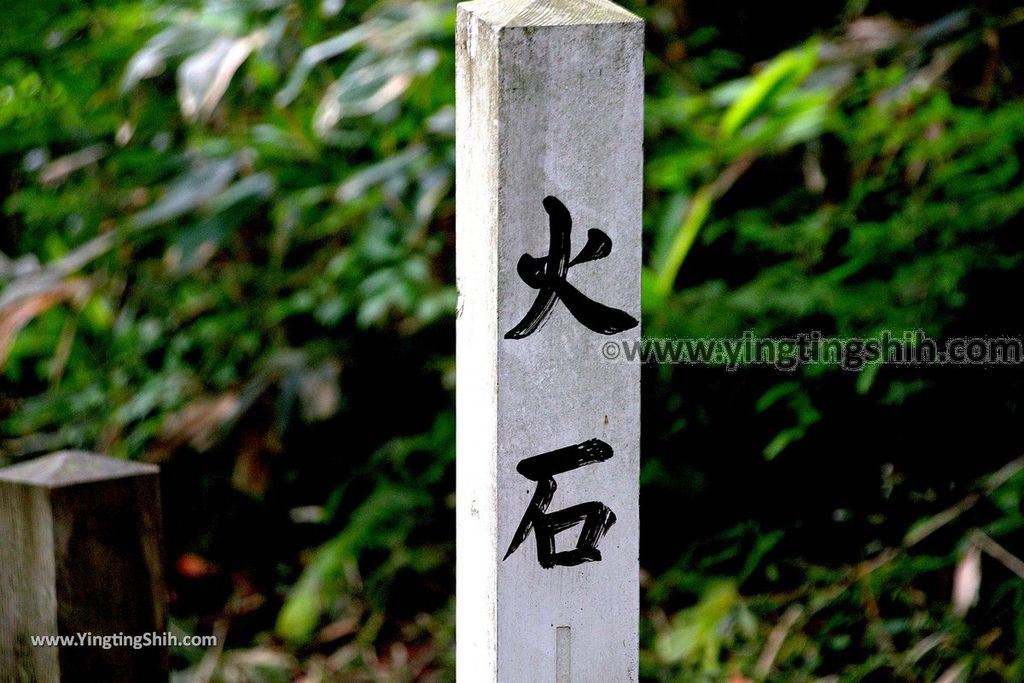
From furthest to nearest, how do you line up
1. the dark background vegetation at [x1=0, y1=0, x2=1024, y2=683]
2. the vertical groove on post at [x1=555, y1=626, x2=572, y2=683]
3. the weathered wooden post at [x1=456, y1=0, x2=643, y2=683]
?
1. the dark background vegetation at [x1=0, y1=0, x2=1024, y2=683]
2. the vertical groove on post at [x1=555, y1=626, x2=572, y2=683]
3. the weathered wooden post at [x1=456, y1=0, x2=643, y2=683]

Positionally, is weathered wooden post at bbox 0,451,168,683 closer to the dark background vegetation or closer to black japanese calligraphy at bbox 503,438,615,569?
black japanese calligraphy at bbox 503,438,615,569

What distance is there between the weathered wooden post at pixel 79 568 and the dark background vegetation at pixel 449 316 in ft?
3.30

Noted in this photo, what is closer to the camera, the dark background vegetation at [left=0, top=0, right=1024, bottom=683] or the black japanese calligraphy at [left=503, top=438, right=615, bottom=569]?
the black japanese calligraphy at [left=503, top=438, right=615, bottom=569]

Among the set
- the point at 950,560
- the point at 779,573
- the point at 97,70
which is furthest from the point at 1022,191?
the point at 97,70

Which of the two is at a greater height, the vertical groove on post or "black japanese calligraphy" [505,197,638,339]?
"black japanese calligraphy" [505,197,638,339]

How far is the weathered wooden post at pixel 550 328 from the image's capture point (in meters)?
1.04

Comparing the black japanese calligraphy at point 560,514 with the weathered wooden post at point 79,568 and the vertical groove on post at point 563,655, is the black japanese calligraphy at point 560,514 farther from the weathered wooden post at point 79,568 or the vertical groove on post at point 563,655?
the weathered wooden post at point 79,568

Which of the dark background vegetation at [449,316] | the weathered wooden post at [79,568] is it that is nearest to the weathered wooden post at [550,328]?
the weathered wooden post at [79,568]

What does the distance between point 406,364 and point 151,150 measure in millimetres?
906

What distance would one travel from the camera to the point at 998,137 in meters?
2.06

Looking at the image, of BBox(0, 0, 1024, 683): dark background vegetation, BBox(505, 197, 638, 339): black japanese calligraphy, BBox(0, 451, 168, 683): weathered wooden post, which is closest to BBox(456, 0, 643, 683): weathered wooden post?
BBox(505, 197, 638, 339): black japanese calligraphy

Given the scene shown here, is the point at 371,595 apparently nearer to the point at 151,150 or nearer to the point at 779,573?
the point at 779,573

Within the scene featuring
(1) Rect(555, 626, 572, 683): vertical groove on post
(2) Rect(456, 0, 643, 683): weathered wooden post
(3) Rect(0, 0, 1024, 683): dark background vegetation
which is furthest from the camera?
(3) Rect(0, 0, 1024, 683): dark background vegetation

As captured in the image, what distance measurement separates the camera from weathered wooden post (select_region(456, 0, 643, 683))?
3.40ft
